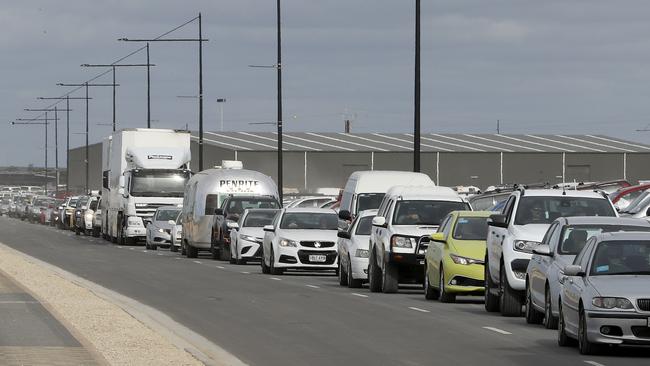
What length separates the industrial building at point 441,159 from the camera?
11600 cm

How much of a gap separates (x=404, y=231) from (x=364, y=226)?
3455 millimetres

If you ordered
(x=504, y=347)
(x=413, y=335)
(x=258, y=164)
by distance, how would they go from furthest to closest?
(x=258, y=164) < (x=413, y=335) < (x=504, y=347)

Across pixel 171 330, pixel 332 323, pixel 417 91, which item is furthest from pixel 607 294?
pixel 417 91

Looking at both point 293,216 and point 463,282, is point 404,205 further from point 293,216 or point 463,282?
point 293,216

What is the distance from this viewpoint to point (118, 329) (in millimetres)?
21203

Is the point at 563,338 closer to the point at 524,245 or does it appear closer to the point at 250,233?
the point at 524,245

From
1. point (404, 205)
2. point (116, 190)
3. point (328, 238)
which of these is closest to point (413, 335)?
point (404, 205)

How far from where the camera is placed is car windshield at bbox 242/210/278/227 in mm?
46812

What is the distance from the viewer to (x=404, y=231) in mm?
31234

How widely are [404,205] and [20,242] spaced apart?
125ft

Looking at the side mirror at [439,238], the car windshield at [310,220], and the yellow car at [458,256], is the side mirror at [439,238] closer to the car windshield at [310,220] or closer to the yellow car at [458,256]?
the yellow car at [458,256]

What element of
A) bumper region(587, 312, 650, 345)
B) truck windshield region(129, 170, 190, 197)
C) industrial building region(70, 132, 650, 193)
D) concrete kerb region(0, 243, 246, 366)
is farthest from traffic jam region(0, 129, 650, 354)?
industrial building region(70, 132, 650, 193)

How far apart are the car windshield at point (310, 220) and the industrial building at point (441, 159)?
231 ft

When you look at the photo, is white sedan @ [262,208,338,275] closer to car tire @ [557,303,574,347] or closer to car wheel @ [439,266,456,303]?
car wheel @ [439,266,456,303]
